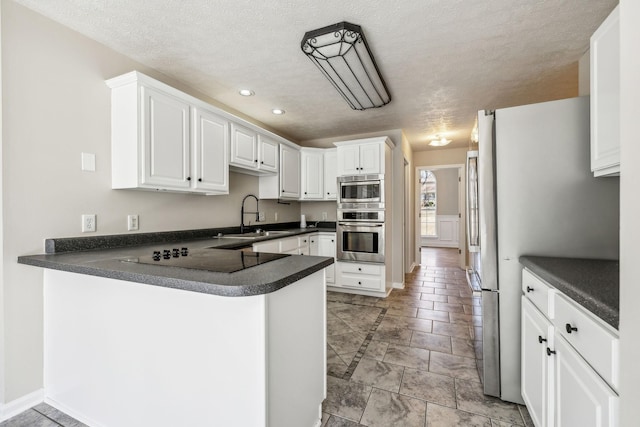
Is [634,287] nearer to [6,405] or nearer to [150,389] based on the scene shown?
[150,389]

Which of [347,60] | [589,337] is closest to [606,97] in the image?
[589,337]

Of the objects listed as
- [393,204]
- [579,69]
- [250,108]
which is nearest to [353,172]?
[393,204]

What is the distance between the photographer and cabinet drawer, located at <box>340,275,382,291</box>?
3.86 metres

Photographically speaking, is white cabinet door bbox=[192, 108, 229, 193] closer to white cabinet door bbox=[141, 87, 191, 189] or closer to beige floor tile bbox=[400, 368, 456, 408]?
white cabinet door bbox=[141, 87, 191, 189]

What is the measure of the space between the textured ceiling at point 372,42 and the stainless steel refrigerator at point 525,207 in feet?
2.39

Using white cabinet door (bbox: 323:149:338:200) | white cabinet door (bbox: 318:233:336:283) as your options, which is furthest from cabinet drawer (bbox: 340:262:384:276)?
white cabinet door (bbox: 323:149:338:200)

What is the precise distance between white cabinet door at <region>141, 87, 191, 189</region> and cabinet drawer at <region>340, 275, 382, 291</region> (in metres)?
2.56

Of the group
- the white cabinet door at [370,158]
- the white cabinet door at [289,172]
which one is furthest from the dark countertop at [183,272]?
the white cabinet door at [370,158]

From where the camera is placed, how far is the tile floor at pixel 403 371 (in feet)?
5.27

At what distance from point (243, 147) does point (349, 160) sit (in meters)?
1.60

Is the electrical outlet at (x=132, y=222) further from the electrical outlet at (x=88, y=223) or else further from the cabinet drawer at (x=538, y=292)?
the cabinet drawer at (x=538, y=292)

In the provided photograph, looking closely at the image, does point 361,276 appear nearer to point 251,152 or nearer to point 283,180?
point 283,180

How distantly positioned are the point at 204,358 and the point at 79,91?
2.07 m

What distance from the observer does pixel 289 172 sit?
13.5 ft
